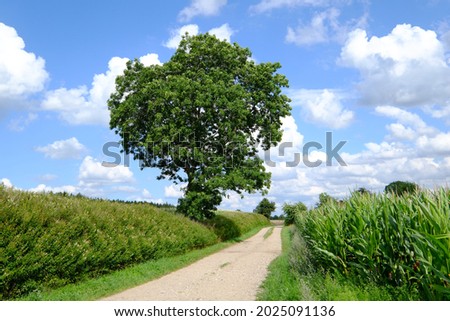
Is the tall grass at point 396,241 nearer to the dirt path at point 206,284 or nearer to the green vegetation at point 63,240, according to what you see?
the dirt path at point 206,284

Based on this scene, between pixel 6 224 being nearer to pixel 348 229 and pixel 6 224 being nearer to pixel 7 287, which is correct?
pixel 7 287

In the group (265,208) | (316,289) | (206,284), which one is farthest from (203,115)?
(265,208)

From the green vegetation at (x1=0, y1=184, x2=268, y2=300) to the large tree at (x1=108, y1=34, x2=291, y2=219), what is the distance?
937cm

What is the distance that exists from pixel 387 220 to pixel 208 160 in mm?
21382

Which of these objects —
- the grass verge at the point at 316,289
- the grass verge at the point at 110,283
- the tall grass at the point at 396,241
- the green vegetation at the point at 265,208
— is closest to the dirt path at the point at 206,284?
the grass verge at the point at 110,283

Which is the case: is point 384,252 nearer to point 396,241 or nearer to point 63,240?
point 396,241

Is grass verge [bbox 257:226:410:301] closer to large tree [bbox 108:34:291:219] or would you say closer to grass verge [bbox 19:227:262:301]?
grass verge [bbox 19:227:262:301]

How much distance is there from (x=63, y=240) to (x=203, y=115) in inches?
717

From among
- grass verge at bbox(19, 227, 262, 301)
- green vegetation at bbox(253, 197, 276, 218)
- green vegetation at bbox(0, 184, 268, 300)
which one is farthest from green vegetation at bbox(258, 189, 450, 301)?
green vegetation at bbox(253, 197, 276, 218)

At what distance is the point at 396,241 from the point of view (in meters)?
8.84

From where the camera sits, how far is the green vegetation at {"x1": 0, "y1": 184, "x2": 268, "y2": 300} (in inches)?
452

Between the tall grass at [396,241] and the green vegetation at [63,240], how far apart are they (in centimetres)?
782

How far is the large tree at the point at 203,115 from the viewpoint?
96.3ft

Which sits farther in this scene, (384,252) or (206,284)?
(206,284)
